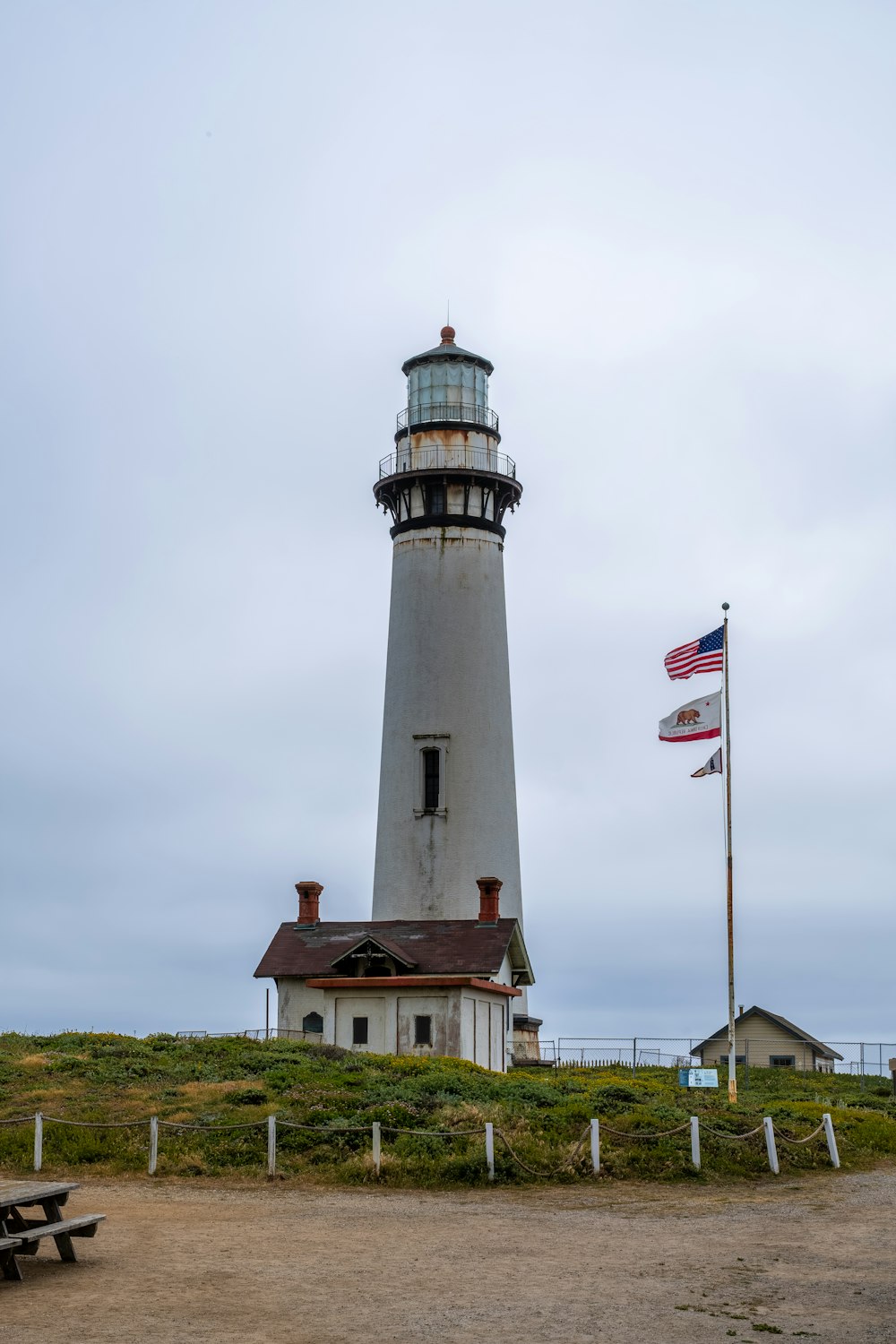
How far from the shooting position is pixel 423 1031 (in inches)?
1382

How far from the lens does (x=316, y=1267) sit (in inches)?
600

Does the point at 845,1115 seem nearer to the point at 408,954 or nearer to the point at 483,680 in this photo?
→ the point at 408,954

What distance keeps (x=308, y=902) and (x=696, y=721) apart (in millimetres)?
12994

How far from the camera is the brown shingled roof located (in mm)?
36219

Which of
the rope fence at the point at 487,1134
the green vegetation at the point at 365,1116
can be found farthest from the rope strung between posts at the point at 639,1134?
the green vegetation at the point at 365,1116

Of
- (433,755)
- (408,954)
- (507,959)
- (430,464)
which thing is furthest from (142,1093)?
(430,464)

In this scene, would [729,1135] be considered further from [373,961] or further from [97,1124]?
[373,961]

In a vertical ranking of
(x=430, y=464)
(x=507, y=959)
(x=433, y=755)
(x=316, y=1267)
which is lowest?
(x=316, y=1267)

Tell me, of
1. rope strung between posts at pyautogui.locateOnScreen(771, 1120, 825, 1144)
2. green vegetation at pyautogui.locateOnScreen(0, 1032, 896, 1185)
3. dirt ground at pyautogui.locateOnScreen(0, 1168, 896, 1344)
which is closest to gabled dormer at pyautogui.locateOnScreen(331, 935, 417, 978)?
green vegetation at pyautogui.locateOnScreen(0, 1032, 896, 1185)

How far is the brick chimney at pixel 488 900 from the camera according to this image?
38.2m

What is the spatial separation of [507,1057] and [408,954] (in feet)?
14.4

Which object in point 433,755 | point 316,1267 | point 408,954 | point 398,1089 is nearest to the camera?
point 316,1267

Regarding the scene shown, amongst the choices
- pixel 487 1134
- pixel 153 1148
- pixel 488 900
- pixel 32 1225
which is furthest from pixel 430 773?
pixel 32 1225

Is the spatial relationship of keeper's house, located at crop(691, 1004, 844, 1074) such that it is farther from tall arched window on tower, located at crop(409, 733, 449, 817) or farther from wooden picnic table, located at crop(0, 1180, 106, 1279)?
wooden picnic table, located at crop(0, 1180, 106, 1279)
